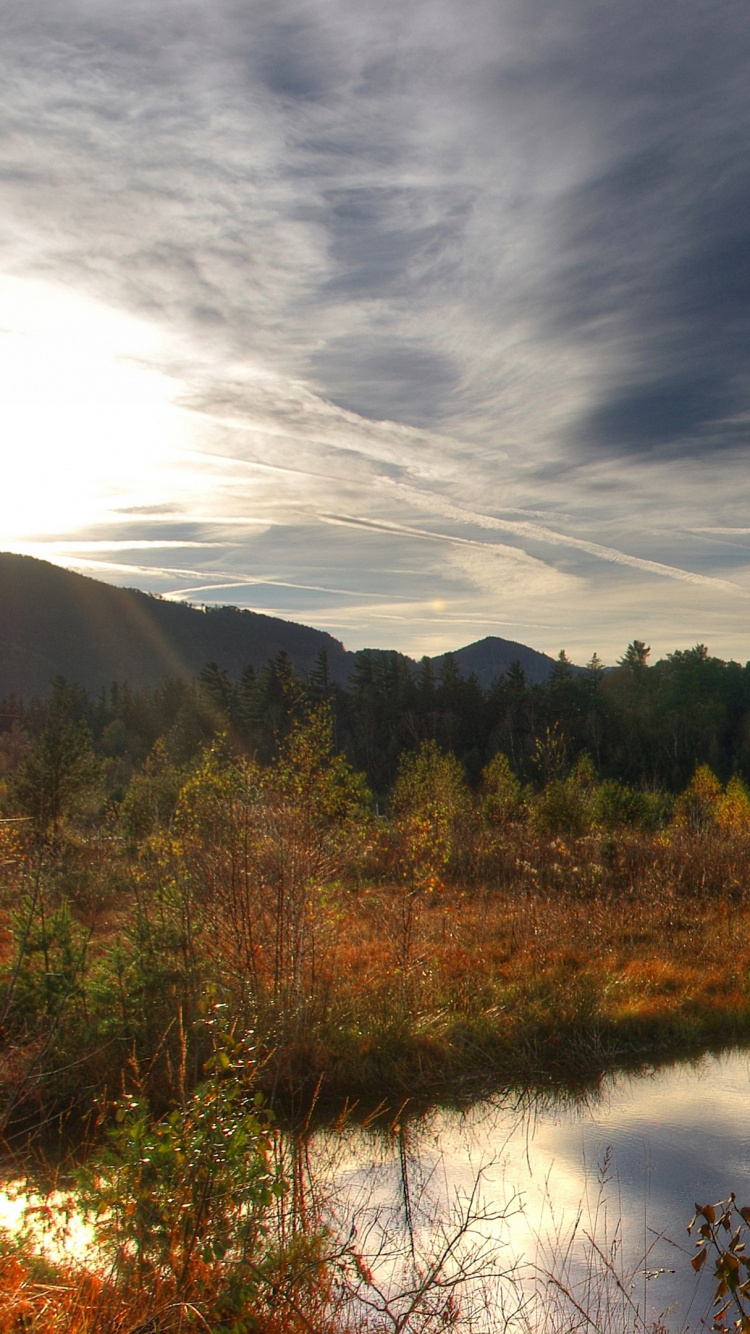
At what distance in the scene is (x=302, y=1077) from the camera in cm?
865

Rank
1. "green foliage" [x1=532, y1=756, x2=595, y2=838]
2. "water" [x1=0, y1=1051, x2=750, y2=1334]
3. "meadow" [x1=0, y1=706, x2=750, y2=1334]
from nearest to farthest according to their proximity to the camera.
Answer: "meadow" [x1=0, y1=706, x2=750, y2=1334]
"water" [x1=0, y1=1051, x2=750, y2=1334]
"green foliage" [x1=532, y1=756, x2=595, y2=838]

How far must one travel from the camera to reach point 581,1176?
24.3 ft

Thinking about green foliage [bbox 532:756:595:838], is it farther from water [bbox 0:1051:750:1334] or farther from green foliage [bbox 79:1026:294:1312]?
green foliage [bbox 79:1026:294:1312]

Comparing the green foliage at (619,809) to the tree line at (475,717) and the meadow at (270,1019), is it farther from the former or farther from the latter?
the tree line at (475,717)

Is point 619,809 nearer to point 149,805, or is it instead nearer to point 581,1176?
point 149,805

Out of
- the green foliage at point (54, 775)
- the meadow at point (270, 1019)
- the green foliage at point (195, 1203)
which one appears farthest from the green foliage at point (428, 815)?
the green foliage at point (54, 775)

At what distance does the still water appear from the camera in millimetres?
5930

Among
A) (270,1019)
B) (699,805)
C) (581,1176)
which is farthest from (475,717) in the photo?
(581,1176)

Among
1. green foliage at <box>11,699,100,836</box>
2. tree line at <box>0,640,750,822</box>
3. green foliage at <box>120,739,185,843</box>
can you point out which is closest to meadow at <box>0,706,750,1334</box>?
green foliage at <box>120,739,185,843</box>

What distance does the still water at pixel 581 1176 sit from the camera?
19.5 ft

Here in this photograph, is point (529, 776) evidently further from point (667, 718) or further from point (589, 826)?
point (589, 826)

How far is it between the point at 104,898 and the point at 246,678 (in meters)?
54.1

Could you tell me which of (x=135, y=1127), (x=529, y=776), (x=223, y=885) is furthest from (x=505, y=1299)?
(x=529, y=776)

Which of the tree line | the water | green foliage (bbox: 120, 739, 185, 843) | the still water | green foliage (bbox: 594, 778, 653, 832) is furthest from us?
the tree line
